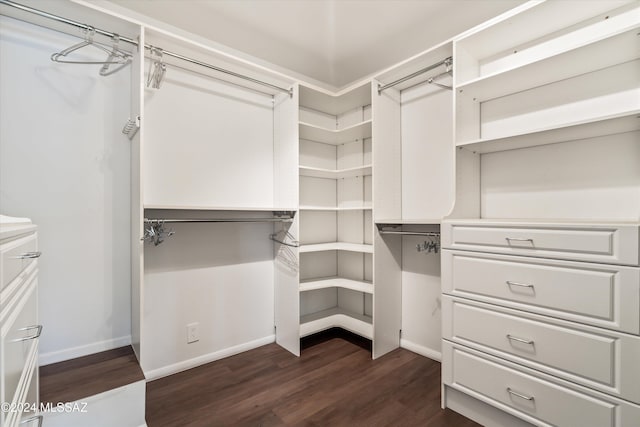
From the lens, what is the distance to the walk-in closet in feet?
4.29

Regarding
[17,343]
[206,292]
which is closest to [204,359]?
[206,292]

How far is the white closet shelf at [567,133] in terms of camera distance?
130 cm

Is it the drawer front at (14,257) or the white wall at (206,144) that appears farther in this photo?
the white wall at (206,144)

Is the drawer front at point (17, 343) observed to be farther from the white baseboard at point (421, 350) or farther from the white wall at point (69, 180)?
the white baseboard at point (421, 350)

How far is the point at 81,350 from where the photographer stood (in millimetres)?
1732

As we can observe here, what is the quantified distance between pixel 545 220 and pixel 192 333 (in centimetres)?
239

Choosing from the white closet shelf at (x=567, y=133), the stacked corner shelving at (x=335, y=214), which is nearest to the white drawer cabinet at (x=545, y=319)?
the white closet shelf at (x=567, y=133)

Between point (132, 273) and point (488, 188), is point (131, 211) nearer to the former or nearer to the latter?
point (132, 273)

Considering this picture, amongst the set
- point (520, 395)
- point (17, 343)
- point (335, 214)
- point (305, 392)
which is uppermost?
point (335, 214)

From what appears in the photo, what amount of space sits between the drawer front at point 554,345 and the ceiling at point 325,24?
1907 millimetres

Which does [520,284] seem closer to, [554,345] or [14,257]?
[554,345]

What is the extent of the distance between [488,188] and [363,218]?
1125mm

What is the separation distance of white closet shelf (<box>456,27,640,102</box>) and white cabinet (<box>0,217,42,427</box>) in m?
2.13

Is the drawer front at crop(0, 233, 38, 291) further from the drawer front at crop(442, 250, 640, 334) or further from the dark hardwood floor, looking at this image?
the drawer front at crop(442, 250, 640, 334)
